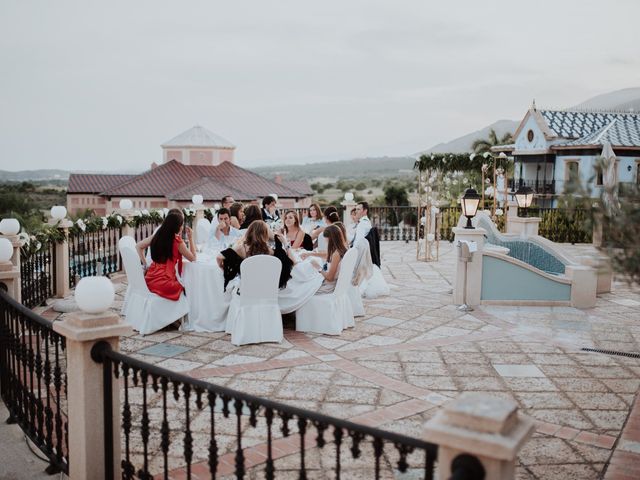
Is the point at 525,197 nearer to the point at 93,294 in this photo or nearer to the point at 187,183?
the point at 93,294

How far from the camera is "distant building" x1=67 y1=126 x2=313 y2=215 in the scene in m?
42.6

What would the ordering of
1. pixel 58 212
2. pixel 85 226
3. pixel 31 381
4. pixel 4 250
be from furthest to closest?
pixel 85 226, pixel 58 212, pixel 4 250, pixel 31 381

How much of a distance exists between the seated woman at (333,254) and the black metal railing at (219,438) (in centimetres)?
293

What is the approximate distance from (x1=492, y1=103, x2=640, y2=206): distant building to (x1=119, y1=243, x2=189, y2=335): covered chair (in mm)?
29073

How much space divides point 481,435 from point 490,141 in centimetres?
4872

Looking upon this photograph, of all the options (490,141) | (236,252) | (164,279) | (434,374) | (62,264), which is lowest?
(434,374)

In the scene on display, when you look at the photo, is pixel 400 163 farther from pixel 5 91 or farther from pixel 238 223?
pixel 238 223

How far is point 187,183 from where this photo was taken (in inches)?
1909

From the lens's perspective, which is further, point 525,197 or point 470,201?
point 525,197

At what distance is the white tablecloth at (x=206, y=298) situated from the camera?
25.1ft

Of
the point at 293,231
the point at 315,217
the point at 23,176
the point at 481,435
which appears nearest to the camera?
the point at 481,435

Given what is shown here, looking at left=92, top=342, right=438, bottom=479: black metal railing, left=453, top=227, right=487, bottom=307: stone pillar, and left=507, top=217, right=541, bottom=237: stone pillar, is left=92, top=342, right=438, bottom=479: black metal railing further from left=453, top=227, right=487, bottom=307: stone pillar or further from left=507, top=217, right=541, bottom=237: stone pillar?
left=507, top=217, right=541, bottom=237: stone pillar

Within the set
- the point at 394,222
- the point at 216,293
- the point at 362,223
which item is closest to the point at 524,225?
the point at 362,223

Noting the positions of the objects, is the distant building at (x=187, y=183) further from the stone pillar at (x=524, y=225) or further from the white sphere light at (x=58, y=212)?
the white sphere light at (x=58, y=212)
